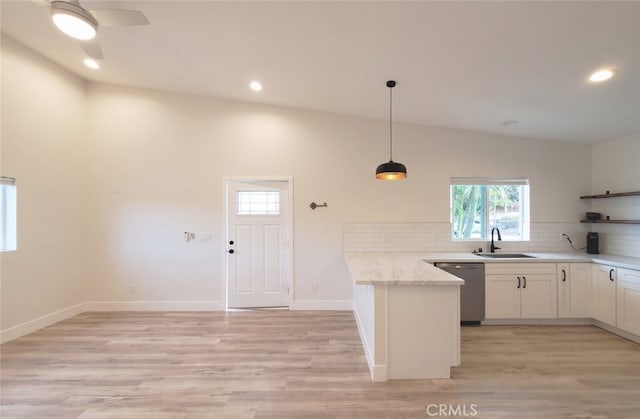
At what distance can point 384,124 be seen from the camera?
4.14m

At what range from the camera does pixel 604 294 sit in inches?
130

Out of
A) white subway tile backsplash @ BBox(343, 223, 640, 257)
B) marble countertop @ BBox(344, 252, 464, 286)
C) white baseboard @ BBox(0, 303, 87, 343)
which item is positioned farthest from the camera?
white subway tile backsplash @ BBox(343, 223, 640, 257)

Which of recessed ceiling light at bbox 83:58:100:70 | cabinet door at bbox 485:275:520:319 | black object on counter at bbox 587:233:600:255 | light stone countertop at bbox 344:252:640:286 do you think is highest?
recessed ceiling light at bbox 83:58:100:70

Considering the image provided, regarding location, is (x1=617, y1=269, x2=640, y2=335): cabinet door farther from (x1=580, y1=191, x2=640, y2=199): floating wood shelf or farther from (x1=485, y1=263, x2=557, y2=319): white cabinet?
(x1=580, y1=191, x2=640, y2=199): floating wood shelf

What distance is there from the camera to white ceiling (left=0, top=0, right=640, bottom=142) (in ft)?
6.55

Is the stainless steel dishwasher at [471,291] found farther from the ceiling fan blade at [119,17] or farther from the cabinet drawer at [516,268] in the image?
the ceiling fan blade at [119,17]

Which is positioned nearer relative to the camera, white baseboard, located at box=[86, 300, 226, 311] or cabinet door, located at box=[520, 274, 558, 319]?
cabinet door, located at box=[520, 274, 558, 319]

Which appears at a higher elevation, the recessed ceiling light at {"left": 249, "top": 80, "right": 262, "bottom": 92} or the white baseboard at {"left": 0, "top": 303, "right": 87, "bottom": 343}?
the recessed ceiling light at {"left": 249, "top": 80, "right": 262, "bottom": 92}

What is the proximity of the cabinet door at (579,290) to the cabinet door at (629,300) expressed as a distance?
A: 33cm

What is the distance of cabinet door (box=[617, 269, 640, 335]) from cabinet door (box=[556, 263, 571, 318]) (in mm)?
431

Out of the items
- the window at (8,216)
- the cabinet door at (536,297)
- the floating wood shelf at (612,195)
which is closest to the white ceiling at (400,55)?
the floating wood shelf at (612,195)

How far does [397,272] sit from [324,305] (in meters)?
1.85

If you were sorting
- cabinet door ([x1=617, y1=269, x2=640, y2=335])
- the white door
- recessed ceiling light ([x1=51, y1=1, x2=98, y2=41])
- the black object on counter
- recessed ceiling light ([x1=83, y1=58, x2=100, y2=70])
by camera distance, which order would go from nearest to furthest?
recessed ceiling light ([x1=51, y1=1, x2=98, y2=41])
cabinet door ([x1=617, y1=269, x2=640, y2=335])
recessed ceiling light ([x1=83, y1=58, x2=100, y2=70])
the black object on counter
the white door

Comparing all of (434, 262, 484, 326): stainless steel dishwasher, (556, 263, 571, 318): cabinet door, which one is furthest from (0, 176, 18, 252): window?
(556, 263, 571, 318): cabinet door
